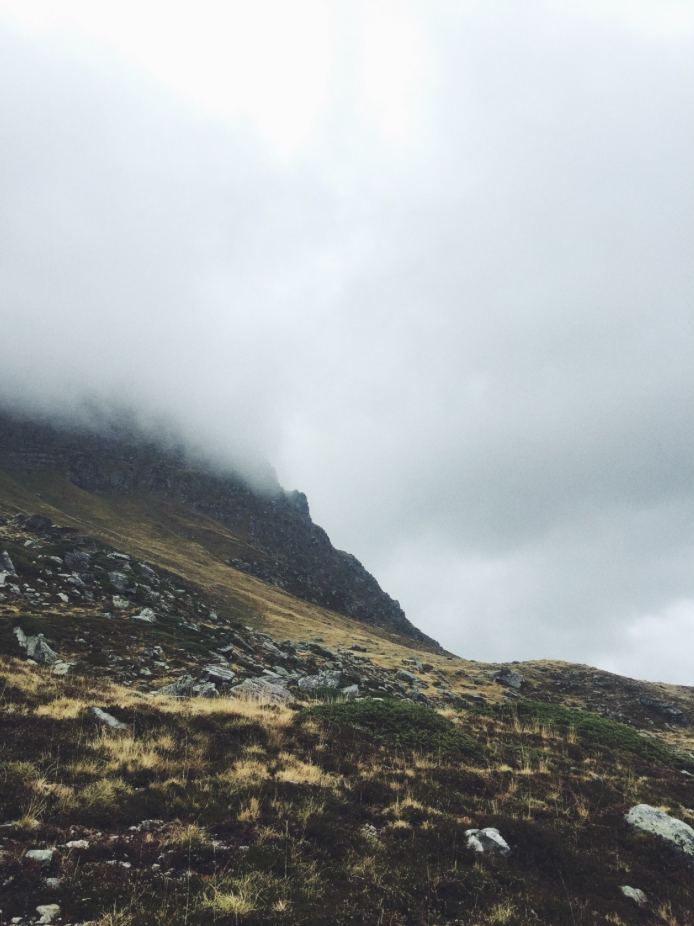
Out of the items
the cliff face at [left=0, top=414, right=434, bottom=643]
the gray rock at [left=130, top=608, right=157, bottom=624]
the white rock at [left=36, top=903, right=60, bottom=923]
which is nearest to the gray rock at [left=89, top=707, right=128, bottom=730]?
the white rock at [left=36, top=903, right=60, bottom=923]

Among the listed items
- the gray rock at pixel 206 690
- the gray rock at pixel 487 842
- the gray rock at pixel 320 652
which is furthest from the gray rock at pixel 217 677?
the gray rock at pixel 320 652

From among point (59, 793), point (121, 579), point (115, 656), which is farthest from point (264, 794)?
point (121, 579)

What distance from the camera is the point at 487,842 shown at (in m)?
9.77

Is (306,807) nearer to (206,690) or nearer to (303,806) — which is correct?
(303,806)

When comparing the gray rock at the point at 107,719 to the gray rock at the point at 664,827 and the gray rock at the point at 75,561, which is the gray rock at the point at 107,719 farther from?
the gray rock at the point at 75,561

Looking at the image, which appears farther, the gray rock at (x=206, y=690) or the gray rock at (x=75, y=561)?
the gray rock at (x=75, y=561)

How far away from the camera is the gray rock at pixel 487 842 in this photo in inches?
379

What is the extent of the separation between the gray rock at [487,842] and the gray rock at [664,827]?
4738 mm

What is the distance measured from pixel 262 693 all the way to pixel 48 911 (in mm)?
15798

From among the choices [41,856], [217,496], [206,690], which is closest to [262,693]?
[206,690]

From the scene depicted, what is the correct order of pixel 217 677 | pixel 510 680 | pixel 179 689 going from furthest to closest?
pixel 510 680 → pixel 217 677 → pixel 179 689

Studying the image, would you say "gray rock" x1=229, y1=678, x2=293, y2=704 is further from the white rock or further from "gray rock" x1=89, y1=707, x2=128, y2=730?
the white rock

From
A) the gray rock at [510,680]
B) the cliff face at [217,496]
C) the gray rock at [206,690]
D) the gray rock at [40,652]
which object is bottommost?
the gray rock at [40,652]

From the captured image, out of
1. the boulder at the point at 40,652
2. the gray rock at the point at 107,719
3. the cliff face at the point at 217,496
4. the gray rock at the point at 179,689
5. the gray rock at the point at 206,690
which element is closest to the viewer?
the gray rock at the point at 107,719
